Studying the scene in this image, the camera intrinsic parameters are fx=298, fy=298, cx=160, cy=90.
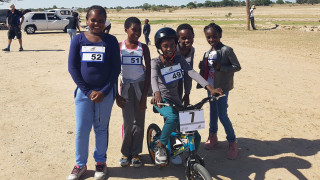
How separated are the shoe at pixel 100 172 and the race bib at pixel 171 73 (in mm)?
1352

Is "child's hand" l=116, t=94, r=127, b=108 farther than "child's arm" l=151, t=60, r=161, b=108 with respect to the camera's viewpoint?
Yes

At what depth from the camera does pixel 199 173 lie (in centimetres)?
313

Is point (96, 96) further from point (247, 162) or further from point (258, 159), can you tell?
point (258, 159)

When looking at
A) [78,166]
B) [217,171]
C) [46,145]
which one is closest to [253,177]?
[217,171]

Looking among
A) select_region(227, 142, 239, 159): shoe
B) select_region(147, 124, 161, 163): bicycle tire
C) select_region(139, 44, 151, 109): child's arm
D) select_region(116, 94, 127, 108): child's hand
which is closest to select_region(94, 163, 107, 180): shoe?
select_region(147, 124, 161, 163): bicycle tire

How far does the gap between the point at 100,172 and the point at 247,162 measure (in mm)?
2013

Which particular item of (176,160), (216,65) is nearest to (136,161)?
(176,160)

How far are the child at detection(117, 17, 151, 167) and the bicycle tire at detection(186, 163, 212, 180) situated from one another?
0.99 m

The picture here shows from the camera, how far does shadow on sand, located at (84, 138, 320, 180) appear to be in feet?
12.6

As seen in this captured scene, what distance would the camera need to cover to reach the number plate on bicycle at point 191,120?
10.5ft

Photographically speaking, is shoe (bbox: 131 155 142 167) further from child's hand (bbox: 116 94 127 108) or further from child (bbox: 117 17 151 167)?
child's hand (bbox: 116 94 127 108)

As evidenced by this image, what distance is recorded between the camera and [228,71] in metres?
3.90

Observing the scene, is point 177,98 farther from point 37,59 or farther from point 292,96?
point 37,59

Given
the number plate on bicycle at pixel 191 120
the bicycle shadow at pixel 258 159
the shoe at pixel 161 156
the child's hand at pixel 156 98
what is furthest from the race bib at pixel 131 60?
the bicycle shadow at pixel 258 159
